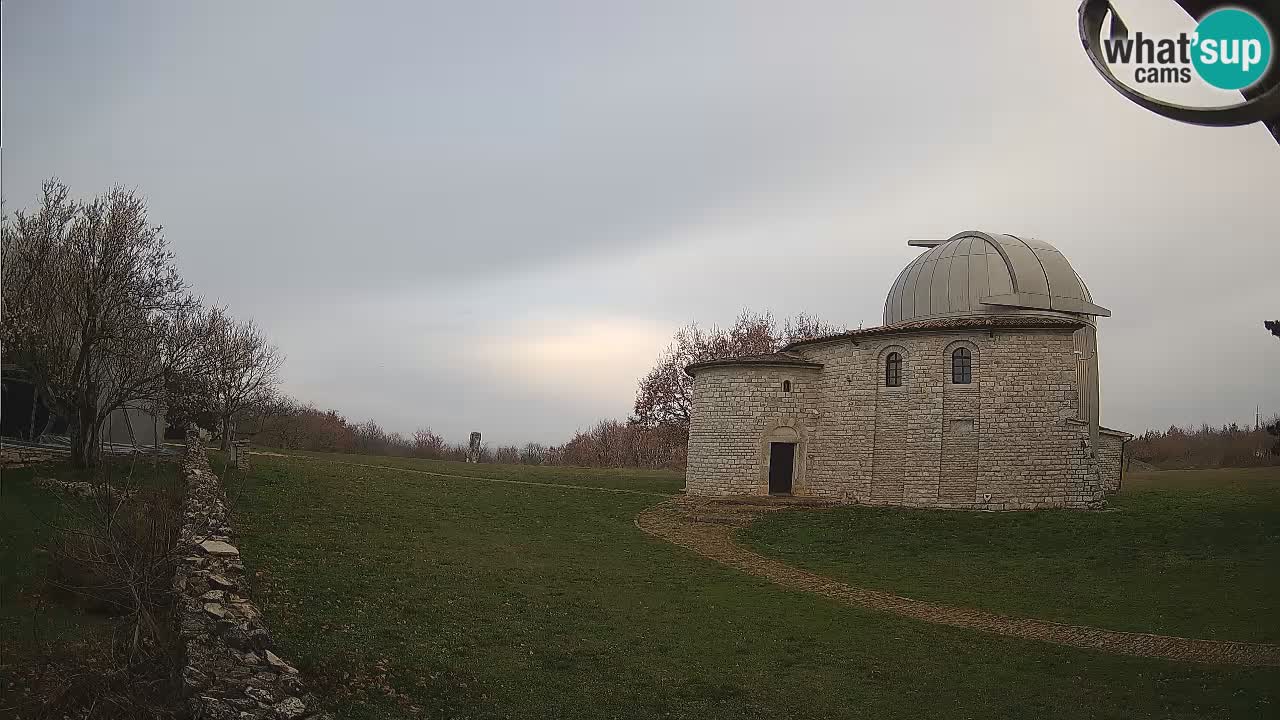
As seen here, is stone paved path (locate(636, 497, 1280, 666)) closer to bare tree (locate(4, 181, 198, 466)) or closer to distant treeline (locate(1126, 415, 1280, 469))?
bare tree (locate(4, 181, 198, 466))

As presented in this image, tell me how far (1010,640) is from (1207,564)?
23.7ft

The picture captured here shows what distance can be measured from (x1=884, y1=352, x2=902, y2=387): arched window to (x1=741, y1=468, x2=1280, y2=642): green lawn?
4.30 m

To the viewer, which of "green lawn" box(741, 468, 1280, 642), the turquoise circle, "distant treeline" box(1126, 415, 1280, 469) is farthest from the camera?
"distant treeline" box(1126, 415, 1280, 469)

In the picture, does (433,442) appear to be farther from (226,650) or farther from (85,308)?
(226,650)

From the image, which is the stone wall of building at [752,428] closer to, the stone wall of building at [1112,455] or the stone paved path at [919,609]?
the stone paved path at [919,609]

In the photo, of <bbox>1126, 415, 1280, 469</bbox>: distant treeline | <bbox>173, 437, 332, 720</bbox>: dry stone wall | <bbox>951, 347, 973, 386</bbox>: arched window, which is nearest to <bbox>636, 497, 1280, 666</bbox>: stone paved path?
<bbox>951, 347, 973, 386</bbox>: arched window

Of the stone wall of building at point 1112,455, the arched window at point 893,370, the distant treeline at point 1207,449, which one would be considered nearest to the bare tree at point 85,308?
the arched window at point 893,370

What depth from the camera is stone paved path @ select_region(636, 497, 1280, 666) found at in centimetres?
1069

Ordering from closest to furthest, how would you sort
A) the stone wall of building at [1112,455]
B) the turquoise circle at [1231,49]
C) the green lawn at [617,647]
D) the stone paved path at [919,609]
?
the turquoise circle at [1231,49], the green lawn at [617,647], the stone paved path at [919,609], the stone wall of building at [1112,455]

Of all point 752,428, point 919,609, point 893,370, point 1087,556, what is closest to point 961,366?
point 893,370

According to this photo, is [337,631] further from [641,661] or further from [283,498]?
[283,498]

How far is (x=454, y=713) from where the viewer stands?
26.3 ft

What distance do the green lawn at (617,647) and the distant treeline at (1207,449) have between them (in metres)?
31.8

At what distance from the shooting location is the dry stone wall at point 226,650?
7.35 metres
